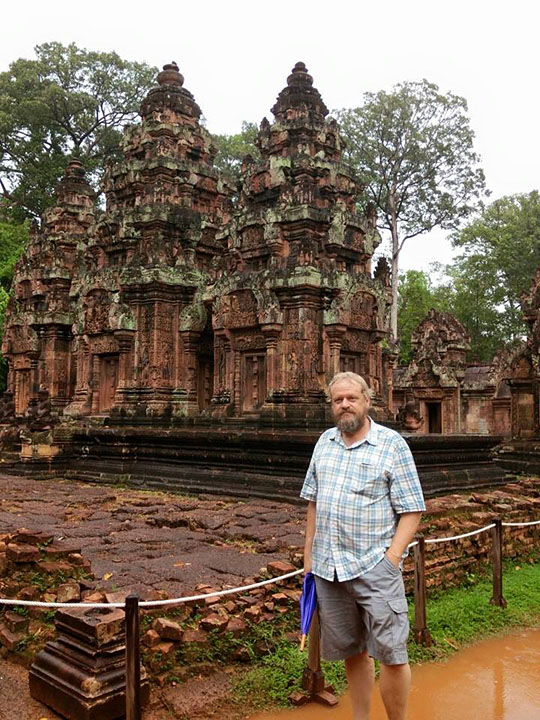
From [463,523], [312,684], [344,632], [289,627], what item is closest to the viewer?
[344,632]

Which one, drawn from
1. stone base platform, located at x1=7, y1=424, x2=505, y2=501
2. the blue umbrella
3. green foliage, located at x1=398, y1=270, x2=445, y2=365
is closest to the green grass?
A: the blue umbrella

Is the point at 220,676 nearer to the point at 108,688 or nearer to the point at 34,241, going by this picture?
the point at 108,688

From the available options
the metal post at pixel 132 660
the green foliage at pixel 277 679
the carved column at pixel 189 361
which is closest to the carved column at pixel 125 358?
the carved column at pixel 189 361

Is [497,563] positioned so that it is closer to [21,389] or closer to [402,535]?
[402,535]

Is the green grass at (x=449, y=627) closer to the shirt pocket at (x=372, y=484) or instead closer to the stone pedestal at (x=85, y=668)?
the stone pedestal at (x=85, y=668)

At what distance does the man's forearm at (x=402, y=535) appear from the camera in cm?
317

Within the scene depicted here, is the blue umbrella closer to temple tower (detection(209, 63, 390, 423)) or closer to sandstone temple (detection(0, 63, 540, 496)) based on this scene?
sandstone temple (detection(0, 63, 540, 496))

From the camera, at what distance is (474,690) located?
4422 mm

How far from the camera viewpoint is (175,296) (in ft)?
49.9

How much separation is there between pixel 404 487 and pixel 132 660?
1.72m

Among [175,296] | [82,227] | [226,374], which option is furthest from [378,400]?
[82,227]

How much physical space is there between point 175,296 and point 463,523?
9.35m

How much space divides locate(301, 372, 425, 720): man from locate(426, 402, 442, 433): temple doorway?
885 inches

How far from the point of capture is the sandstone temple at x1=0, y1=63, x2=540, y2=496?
1195cm
